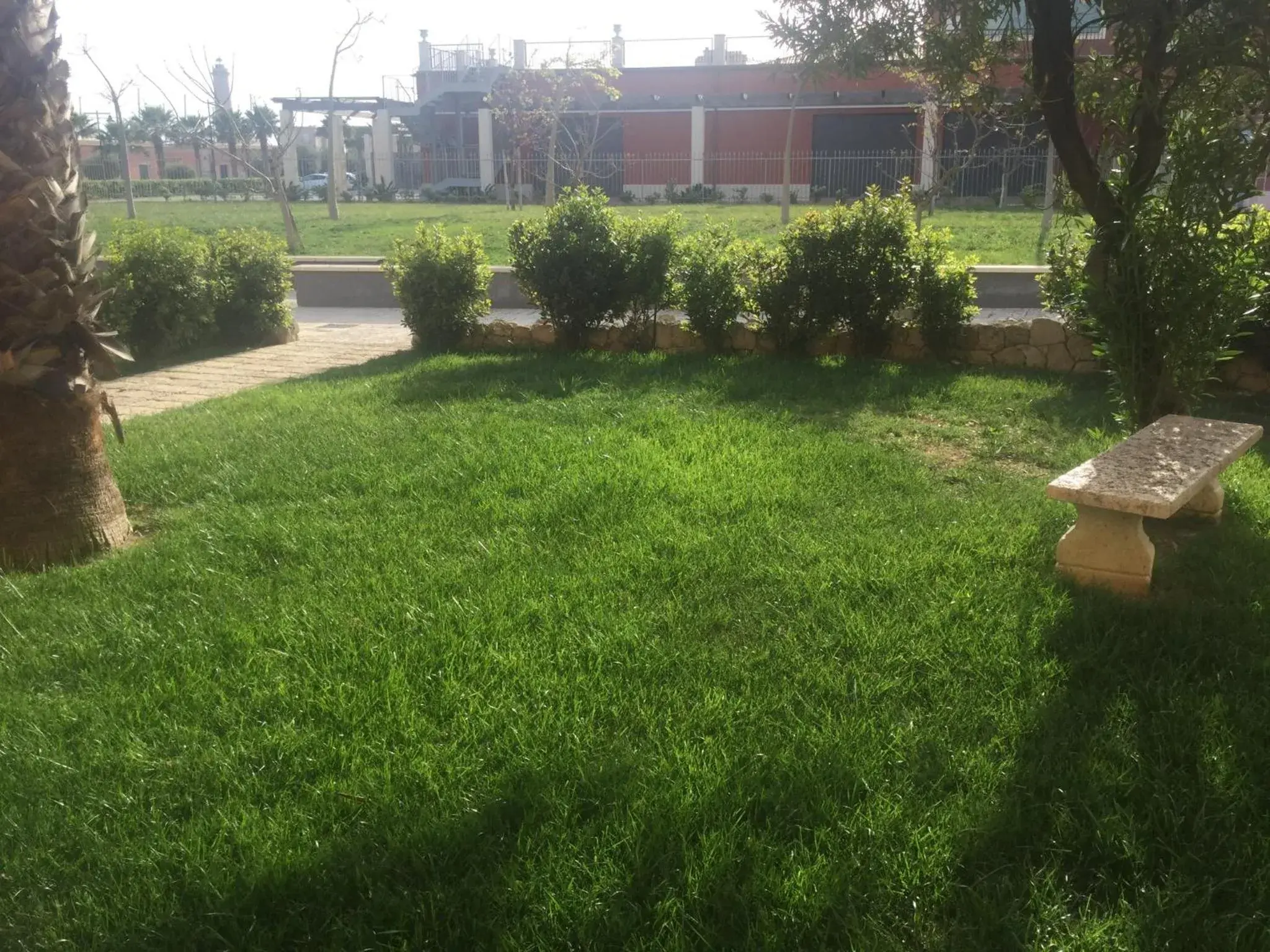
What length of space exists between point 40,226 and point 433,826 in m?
3.28

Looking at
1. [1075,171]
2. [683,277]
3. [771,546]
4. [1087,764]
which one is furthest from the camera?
[683,277]

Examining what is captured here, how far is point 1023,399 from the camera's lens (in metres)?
6.86

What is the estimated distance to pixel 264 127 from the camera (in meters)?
23.7

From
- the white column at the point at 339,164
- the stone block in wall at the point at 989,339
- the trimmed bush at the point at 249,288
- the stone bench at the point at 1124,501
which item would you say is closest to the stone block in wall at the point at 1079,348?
the stone block in wall at the point at 989,339

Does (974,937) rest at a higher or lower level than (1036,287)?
lower

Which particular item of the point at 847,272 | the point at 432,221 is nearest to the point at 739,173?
the point at 432,221

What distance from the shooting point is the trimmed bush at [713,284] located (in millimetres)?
8445

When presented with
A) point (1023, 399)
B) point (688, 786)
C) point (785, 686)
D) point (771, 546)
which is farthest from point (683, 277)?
point (688, 786)

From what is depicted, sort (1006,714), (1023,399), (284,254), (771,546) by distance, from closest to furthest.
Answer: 1. (1006,714)
2. (771,546)
3. (1023,399)
4. (284,254)

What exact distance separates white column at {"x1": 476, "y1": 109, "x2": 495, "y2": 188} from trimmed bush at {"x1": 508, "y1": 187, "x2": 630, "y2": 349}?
86.8 ft

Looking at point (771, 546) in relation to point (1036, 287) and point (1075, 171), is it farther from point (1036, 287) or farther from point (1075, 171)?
point (1036, 287)

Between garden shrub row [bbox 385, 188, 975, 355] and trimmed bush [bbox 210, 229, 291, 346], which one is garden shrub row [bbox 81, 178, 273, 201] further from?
garden shrub row [bbox 385, 188, 975, 355]

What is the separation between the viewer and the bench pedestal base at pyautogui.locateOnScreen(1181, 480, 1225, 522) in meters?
4.49

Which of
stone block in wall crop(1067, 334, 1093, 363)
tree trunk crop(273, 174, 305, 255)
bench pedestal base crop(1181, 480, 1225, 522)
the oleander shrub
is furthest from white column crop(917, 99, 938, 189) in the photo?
bench pedestal base crop(1181, 480, 1225, 522)
